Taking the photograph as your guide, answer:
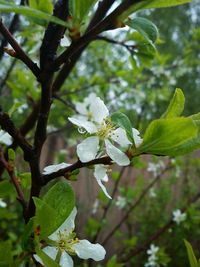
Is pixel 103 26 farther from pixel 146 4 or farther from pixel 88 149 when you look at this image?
pixel 88 149

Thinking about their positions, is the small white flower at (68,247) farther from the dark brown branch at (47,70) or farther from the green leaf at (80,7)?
the green leaf at (80,7)

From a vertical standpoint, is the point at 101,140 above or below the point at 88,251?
above

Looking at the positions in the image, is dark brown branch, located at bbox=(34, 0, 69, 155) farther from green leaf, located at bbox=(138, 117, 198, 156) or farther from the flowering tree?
green leaf, located at bbox=(138, 117, 198, 156)

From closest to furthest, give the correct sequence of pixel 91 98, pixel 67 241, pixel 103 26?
pixel 103 26 → pixel 67 241 → pixel 91 98

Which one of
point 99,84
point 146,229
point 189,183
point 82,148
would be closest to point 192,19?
point 189,183

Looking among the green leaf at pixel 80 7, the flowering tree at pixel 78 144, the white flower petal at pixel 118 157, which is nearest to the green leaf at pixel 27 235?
the flowering tree at pixel 78 144

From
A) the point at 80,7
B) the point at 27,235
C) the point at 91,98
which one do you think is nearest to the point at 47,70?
the point at 80,7
